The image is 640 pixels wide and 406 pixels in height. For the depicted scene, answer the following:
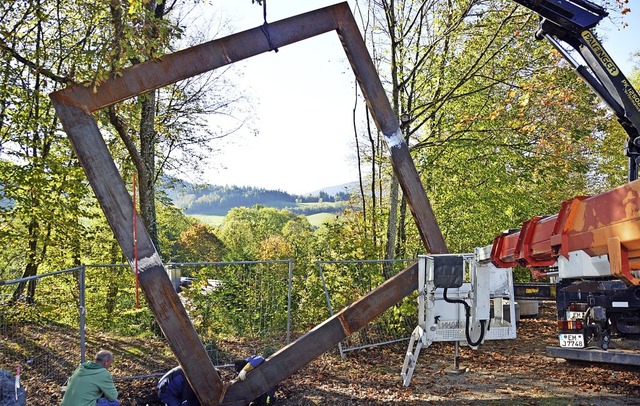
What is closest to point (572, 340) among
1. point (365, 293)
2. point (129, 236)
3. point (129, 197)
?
point (365, 293)

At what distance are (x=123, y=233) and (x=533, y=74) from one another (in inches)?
478

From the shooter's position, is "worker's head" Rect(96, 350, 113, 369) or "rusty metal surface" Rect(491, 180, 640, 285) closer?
"rusty metal surface" Rect(491, 180, 640, 285)

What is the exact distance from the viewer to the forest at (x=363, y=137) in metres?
10.8

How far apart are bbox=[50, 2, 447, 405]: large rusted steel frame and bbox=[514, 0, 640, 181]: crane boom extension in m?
2.56

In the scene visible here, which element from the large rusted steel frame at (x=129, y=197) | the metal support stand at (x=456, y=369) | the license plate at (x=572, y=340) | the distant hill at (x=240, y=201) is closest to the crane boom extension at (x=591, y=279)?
the license plate at (x=572, y=340)

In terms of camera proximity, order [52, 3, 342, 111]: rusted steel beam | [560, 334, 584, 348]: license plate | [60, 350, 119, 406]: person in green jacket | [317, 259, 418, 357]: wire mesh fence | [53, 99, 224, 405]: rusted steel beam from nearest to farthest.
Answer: [60, 350, 119, 406]: person in green jacket
[53, 99, 224, 405]: rusted steel beam
[52, 3, 342, 111]: rusted steel beam
[560, 334, 584, 348]: license plate
[317, 259, 418, 357]: wire mesh fence

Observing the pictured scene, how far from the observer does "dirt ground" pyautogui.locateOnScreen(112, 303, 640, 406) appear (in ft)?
23.7

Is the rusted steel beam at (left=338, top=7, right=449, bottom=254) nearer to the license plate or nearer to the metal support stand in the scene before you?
the metal support stand

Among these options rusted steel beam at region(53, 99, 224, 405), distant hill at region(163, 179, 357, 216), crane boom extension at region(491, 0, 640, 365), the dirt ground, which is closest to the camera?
crane boom extension at region(491, 0, 640, 365)

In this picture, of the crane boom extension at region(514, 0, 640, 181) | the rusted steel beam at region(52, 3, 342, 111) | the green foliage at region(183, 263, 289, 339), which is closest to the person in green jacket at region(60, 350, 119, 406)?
the rusted steel beam at region(52, 3, 342, 111)

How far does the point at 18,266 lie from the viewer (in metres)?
13.5

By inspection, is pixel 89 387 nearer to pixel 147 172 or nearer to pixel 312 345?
pixel 312 345

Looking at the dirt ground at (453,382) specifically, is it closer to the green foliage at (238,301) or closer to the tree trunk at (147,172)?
the green foliage at (238,301)

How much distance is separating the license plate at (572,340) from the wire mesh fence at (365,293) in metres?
3.34
